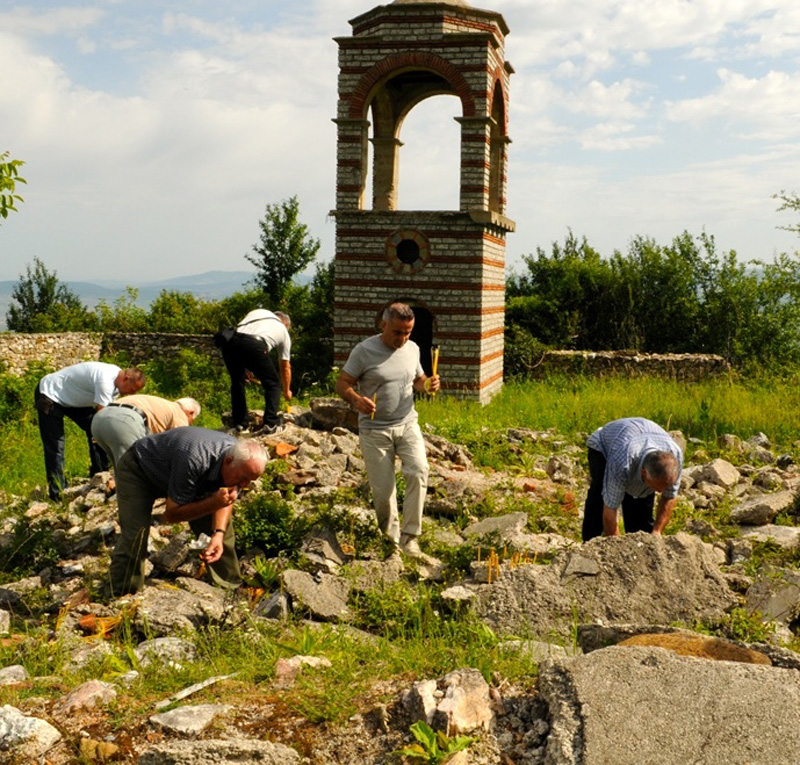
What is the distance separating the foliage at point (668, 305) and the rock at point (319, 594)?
18827mm

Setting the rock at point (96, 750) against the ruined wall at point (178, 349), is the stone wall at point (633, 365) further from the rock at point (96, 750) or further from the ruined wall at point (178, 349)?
the rock at point (96, 750)

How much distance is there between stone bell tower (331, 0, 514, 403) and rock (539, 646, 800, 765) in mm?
12601

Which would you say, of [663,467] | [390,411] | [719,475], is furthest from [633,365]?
[663,467]

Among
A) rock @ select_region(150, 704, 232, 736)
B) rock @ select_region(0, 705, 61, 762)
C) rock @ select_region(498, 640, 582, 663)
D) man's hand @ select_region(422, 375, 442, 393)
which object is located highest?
man's hand @ select_region(422, 375, 442, 393)

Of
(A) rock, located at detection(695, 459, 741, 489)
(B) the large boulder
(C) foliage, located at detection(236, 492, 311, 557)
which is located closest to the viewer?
(B) the large boulder

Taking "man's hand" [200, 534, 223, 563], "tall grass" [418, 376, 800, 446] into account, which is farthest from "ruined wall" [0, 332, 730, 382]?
"man's hand" [200, 534, 223, 563]

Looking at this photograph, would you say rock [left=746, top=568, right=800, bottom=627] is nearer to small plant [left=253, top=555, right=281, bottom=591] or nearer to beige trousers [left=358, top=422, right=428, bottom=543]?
beige trousers [left=358, top=422, right=428, bottom=543]

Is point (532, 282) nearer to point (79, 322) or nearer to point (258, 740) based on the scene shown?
point (79, 322)

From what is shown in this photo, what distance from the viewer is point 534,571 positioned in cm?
583

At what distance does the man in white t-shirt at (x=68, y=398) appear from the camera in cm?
920

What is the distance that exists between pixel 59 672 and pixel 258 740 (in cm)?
158

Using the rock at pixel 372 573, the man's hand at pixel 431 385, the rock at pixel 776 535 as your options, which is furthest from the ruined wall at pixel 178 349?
the rock at pixel 372 573

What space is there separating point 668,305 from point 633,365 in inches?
259

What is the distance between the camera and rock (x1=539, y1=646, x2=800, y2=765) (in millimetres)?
3600
